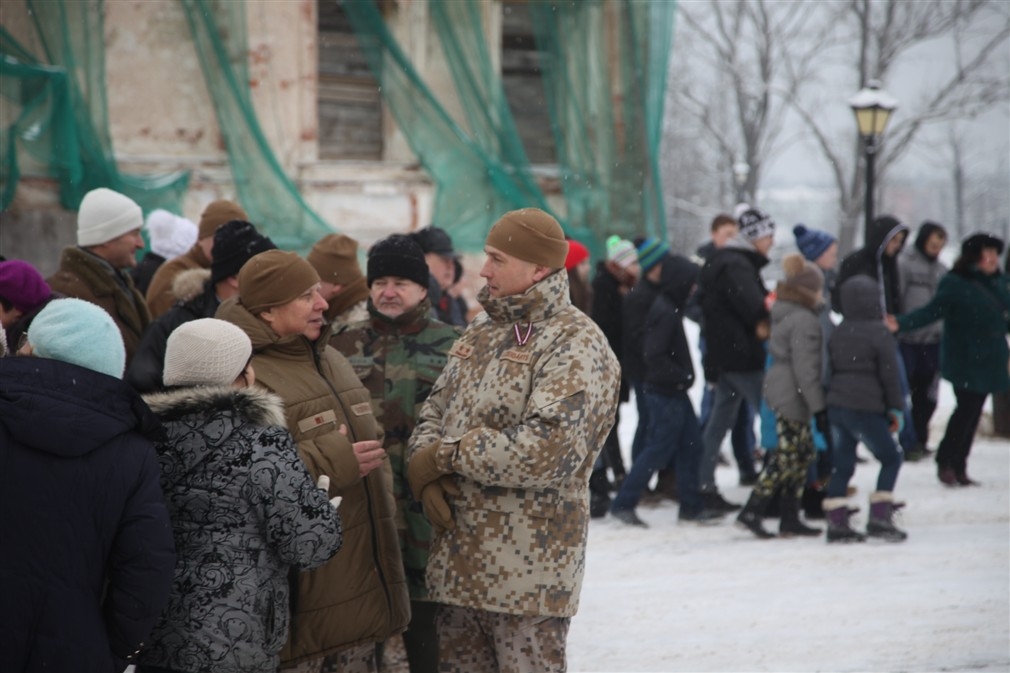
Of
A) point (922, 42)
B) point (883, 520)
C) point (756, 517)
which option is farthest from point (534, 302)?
point (922, 42)

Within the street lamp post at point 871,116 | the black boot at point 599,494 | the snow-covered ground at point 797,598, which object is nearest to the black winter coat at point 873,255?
the snow-covered ground at point 797,598

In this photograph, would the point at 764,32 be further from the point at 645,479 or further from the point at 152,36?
the point at 645,479

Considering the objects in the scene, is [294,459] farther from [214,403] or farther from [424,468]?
[424,468]

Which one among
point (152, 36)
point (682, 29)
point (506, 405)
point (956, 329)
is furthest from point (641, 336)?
point (682, 29)

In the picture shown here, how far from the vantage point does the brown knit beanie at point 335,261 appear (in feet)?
15.7

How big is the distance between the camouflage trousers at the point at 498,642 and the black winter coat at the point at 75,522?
1.05m

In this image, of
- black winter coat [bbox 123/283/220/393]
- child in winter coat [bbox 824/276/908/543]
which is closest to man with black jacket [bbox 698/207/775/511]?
child in winter coat [bbox 824/276/908/543]

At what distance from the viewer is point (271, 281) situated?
355 cm

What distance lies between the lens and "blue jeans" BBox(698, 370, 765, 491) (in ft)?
26.3

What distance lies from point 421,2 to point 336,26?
170 centimetres

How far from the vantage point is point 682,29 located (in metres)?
31.8

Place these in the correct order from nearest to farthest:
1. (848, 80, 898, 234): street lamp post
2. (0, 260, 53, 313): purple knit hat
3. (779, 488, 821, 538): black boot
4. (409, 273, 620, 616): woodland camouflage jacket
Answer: (409, 273, 620, 616): woodland camouflage jacket
(0, 260, 53, 313): purple knit hat
(779, 488, 821, 538): black boot
(848, 80, 898, 234): street lamp post

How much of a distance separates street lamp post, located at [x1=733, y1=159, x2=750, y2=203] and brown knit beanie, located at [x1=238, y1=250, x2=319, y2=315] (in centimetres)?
3011

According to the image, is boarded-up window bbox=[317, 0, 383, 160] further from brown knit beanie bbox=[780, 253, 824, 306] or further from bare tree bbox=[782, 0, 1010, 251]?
bare tree bbox=[782, 0, 1010, 251]
